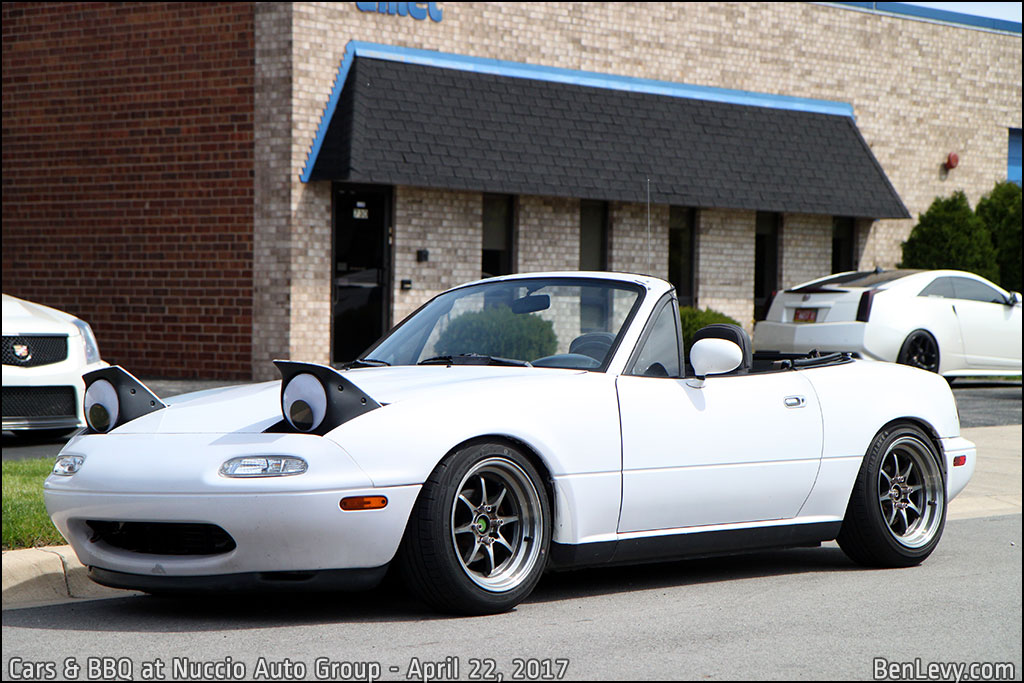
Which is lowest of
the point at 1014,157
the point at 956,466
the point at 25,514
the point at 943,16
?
the point at 25,514

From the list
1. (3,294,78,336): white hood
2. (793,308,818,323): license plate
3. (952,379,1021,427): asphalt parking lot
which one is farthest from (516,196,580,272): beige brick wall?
(3,294,78,336): white hood

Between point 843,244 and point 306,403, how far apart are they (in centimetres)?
1947

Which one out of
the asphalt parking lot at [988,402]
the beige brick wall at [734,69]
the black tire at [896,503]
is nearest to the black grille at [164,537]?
the black tire at [896,503]

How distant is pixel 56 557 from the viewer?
239 inches

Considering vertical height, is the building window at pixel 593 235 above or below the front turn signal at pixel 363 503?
above

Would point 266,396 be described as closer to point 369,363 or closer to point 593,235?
Answer: point 369,363

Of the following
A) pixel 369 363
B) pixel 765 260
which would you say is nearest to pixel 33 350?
pixel 369 363

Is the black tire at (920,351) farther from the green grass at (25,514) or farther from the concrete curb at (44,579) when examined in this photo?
the concrete curb at (44,579)

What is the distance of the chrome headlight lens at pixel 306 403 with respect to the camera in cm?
503

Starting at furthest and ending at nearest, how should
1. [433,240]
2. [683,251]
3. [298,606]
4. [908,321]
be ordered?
[683,251], [433,240], [908,321], [298,606]

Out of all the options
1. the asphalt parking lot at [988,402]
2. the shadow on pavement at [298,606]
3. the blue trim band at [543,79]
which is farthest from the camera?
the blue trim band at [543,79]

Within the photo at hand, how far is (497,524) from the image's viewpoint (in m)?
5.32

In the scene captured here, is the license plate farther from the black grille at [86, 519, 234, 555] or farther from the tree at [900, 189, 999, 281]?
the black grille at [86, 519, 234, 555]

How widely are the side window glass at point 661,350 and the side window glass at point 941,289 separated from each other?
37.4 feet
